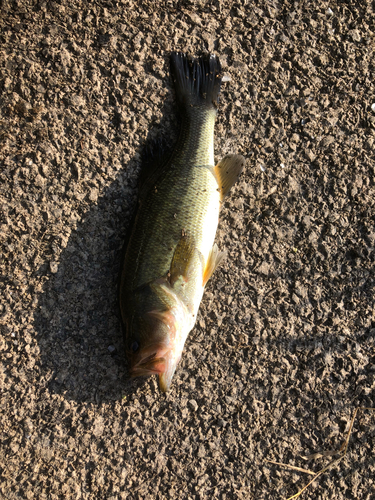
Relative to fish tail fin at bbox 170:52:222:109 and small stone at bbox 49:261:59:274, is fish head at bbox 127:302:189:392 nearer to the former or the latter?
small stone at bbox 49:261:59:274

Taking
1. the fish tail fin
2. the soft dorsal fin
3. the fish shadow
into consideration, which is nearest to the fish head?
the fish shadow

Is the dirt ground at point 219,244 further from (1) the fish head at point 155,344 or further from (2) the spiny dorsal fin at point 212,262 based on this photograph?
(1) the fish head at point 155,344

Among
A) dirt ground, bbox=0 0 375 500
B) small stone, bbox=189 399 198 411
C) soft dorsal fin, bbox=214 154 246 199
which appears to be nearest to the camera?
dirt ground, bbox=0 0 375 500

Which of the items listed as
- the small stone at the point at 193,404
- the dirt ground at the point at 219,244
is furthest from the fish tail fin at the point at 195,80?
the small stone at the point at 193,404

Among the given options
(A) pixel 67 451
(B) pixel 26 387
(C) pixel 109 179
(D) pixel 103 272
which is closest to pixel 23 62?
(C) pixel 109 179

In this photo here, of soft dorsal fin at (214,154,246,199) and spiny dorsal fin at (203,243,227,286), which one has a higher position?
soft dorsal fin at (214,154,246,199)

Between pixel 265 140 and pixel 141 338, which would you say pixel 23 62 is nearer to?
pixel 265 140

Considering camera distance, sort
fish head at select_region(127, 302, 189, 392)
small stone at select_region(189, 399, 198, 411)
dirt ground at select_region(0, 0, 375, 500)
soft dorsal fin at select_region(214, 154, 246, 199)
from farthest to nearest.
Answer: soft dorsal fin at select_region(214, 154, 246, 199) → small stone at select_region(189, 399, 198, 411) → dirt ground at select_region(0, 0, 375, 500) → fish head at select_region(127, 302, 189, 392)

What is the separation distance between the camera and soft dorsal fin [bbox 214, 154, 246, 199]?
3.28 meters

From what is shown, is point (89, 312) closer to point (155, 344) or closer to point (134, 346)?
point (134, 346)

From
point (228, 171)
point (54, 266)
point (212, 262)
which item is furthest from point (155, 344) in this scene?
point (228, 171)

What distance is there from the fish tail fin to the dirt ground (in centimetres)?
12

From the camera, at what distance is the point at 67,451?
2.92 metres

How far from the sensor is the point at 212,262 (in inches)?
124
